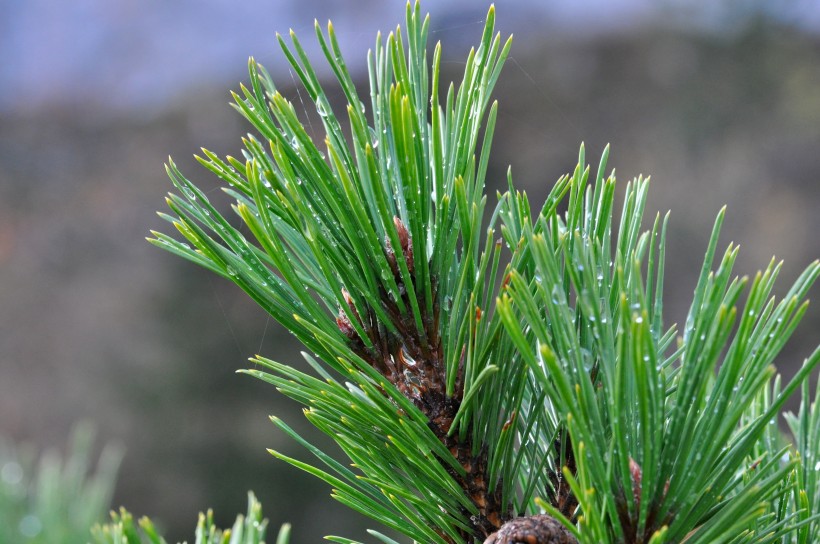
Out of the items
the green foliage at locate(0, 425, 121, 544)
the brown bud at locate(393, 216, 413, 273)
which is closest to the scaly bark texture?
the brown bud at locate(393, 216, 413, 273)

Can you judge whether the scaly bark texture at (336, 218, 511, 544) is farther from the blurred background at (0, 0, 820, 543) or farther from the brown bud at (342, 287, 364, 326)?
the blurred background at (0, 0, 820, 543)

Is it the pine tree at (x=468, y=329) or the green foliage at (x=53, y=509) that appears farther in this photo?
the green foliage at (x=53, y=509)

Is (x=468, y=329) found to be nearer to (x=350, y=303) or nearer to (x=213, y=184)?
(x=350, y=303)

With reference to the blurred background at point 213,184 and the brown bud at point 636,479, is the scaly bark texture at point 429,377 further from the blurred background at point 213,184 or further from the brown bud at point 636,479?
the blurred background at point 213,184

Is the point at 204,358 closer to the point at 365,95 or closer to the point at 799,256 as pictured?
the point at 365,95

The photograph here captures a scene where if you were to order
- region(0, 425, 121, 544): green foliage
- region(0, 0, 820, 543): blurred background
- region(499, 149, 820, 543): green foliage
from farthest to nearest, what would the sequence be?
region(0, 0, 820, 543): blurred background
region(0, 425, 121, 544): green foliage
region(499, 149, 820, 543): green foliage

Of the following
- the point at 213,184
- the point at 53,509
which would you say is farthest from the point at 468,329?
the point at 213,184

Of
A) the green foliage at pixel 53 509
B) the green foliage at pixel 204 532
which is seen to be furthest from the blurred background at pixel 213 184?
the green foliage at pixel 204 532
